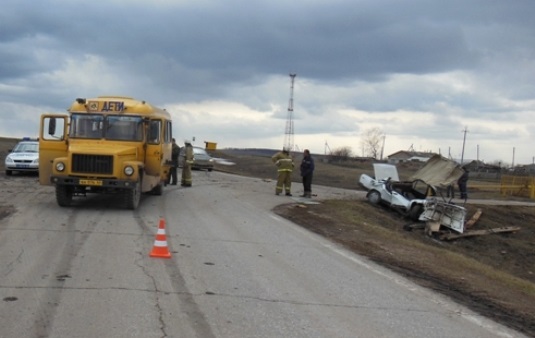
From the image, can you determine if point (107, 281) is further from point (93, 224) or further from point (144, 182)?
point (144, 182)

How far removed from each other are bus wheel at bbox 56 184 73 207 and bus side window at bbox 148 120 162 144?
97.0 inches

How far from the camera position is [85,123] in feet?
48.9

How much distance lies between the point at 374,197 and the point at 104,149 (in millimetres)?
11417

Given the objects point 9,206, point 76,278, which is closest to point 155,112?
point 9,206

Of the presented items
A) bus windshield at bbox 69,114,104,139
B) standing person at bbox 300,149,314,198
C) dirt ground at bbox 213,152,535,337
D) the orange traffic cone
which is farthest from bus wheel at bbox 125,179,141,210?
standing person at bbox 300,149,314,198

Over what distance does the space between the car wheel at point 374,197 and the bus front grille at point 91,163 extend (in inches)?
449

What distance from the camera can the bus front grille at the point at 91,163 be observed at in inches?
544

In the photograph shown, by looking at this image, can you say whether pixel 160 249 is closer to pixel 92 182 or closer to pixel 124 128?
pixel 92 182

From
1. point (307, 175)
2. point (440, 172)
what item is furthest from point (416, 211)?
point (307, 175)

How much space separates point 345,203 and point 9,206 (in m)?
11.0

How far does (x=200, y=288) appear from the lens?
693cm

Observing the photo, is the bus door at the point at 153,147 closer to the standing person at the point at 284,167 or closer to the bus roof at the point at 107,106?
the bus roof at the point at 107,106

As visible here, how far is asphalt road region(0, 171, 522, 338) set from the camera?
18.1ft

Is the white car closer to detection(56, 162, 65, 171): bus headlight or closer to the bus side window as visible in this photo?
the bus side window
